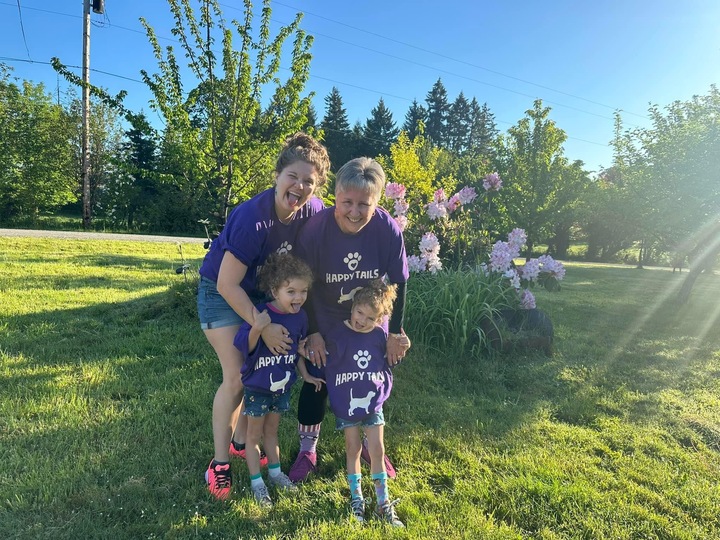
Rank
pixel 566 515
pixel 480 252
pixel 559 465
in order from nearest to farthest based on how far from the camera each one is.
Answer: pixel 566 515, pixel 559 465, pixel 480 252

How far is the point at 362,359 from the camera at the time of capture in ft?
7.04

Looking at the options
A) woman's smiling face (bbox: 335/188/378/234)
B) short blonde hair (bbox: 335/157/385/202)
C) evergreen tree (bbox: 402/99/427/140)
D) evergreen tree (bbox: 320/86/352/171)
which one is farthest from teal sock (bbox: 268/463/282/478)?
evergreen tree (bbox: 402/99/427/140)

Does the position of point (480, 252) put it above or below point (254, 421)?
above

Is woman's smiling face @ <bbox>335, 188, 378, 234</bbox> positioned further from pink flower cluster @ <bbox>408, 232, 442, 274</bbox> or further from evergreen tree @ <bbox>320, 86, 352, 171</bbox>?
evergreen tree @ <bbox>320, 86, 352, 171</bbox>

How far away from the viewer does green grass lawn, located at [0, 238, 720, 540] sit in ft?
6.58

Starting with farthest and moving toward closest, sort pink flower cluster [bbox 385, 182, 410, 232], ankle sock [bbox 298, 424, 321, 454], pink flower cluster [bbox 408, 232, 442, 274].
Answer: pink flower cluster [bbox 385, 182, 410, 232] → pink flower cluster [bbox 408, 232, 442, 274] → ankle sock [bbox 298, 424, 321, 454]

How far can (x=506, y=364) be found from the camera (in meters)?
4.14

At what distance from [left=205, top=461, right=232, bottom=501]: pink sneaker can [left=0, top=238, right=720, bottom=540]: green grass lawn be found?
56 mm

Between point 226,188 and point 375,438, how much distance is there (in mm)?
3906

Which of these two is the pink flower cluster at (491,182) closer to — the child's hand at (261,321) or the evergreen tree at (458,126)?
the child's hand at (261,321)

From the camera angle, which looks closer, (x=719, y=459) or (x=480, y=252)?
(x=719, y=459)

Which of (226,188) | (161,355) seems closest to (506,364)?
(161,355)

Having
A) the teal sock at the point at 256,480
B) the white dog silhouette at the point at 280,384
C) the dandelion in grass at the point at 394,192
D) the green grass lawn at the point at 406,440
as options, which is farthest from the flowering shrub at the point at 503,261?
the teal sock at the point at 256,480

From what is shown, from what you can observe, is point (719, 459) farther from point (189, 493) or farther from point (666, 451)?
point (189, 493)
